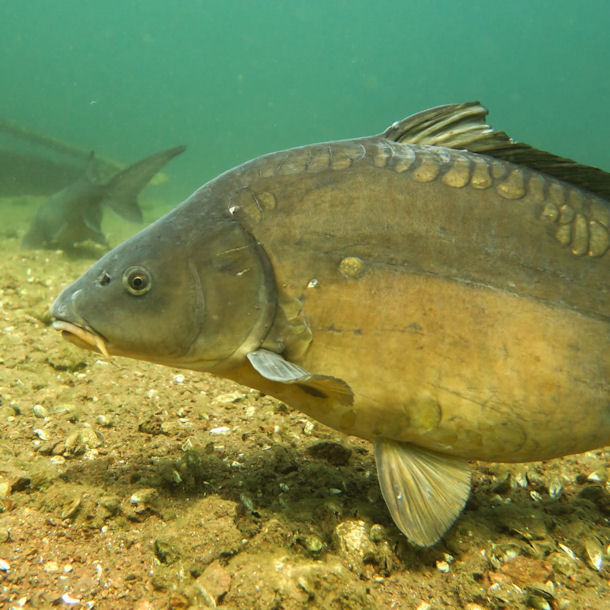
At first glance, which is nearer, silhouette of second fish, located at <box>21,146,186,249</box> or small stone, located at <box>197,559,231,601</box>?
small stone, located at <box>197,559,231,601</box>

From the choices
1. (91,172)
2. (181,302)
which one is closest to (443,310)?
(181,302)

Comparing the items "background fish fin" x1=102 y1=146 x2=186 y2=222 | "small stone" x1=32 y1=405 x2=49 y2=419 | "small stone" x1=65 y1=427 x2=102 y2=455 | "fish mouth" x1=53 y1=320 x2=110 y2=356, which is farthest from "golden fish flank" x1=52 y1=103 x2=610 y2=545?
"background fish fin" x1=102 y1=146 x2=186 y2=222

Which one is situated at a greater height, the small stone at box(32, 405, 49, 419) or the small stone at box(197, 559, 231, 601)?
the small stone at box(197, 559, 231, 601)

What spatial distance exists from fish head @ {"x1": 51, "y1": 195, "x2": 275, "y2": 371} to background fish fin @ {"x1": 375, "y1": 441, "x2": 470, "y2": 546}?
2.98 ft

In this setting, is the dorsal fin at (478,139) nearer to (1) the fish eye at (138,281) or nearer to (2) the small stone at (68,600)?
(1) the fish eye at (138,281)

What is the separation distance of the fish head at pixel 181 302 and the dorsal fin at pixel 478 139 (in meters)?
1.14

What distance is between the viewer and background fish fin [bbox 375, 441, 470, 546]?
236cm

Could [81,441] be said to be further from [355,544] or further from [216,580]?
[355,544]

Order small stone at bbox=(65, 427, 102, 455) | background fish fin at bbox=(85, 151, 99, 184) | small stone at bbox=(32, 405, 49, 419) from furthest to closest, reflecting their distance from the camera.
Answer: background fish fin at bbox=(85, 151, 99, 184) → small stone at bbox=(32, 405, 49, 419) → small stone at bbox=(65, 427, 102, 455)

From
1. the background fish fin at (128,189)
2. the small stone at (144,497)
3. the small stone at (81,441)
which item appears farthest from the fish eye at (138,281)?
the background fish fin at (128,189)

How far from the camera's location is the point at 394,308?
240 centimetres

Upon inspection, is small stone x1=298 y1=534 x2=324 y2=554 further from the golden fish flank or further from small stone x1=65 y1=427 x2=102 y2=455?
small stone x1=65 y1=427 x2=102 y2=455

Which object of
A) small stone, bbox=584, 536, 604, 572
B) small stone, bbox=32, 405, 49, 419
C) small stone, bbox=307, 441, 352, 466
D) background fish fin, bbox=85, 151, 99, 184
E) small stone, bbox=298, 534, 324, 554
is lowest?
small stone, bbox=32, 405, 49, 419

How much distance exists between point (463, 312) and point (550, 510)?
4.87 ft
